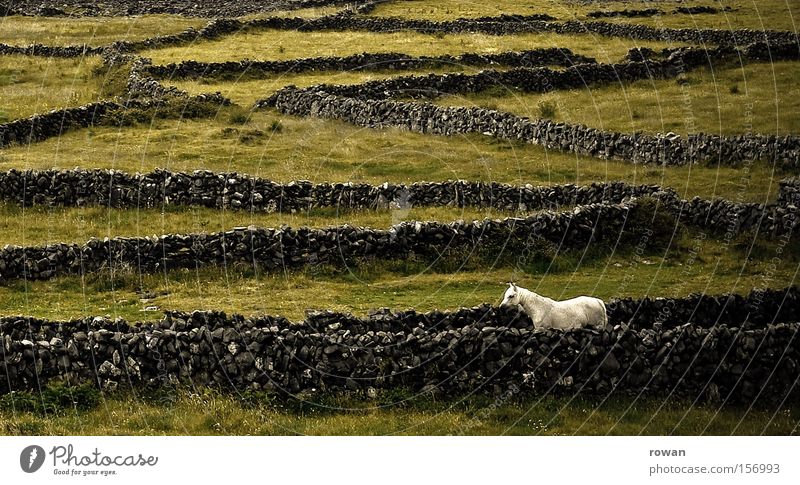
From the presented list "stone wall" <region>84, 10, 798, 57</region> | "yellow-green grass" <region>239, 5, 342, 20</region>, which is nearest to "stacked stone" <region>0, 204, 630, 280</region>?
"stone wall" <region>84, 10, 798, 57</region>

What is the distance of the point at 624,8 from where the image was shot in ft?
287

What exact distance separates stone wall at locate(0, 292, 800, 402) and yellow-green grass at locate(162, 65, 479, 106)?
38.7m

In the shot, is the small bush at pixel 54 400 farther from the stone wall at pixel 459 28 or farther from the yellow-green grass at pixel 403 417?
the stone wall at pixel 459 28

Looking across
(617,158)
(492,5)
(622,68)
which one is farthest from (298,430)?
(492,5)

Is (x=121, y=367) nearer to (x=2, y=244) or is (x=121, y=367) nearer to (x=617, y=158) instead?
(x=2, y=244)

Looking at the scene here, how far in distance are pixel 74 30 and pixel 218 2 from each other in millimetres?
22362

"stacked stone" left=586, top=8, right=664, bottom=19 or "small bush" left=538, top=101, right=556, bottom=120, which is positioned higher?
"small bush" left=538, top=101, right=556, bottom=120

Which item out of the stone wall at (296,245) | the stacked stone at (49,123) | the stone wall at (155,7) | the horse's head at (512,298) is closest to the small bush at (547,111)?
the stone wall at (296,245)

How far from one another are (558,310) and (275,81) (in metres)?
43.0

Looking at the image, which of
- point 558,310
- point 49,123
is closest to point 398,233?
point 558,310

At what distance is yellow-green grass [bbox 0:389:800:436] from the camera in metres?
18.2

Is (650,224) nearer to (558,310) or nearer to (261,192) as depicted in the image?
(558,310)

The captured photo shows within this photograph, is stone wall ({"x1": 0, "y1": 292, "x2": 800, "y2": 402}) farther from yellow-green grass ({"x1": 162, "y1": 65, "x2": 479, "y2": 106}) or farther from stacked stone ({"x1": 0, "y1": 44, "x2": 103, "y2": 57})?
stacked stone ({"x1": 0, "y1": 44, "x2": 103, "y2": 57})

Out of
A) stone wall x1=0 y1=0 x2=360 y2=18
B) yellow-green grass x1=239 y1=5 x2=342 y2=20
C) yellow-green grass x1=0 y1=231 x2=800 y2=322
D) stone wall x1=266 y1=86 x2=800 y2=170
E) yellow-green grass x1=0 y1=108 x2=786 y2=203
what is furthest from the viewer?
stone wall x1=0 y1=0 x2=360 y2=18
